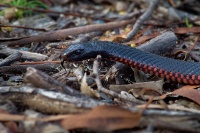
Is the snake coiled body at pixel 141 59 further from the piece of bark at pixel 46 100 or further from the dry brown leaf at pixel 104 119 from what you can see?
the dry brown leaf at pixel 104 119

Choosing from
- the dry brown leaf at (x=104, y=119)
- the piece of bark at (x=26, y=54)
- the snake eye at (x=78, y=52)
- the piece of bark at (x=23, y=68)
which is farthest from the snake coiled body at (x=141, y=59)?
the dry brown leaf at (x=104, y=119)

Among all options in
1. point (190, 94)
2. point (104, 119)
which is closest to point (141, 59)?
point (190, 94)

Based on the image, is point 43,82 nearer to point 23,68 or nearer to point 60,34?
point 23,68

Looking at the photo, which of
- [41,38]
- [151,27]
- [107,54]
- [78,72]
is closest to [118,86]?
[78,72]

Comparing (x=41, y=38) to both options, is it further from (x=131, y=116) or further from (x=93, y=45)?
(x=131, y=116)

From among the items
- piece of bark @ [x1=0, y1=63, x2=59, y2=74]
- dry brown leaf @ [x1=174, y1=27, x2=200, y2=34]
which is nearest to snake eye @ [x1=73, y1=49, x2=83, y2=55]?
piece of bark @ [x1=0, y1=63, x2=59, y2=74]

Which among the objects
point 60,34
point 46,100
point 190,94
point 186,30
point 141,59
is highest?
point 60,34
